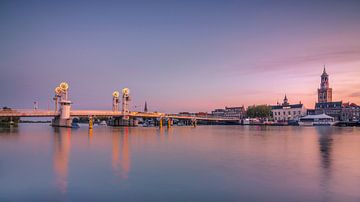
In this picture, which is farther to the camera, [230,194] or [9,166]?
[9,166]

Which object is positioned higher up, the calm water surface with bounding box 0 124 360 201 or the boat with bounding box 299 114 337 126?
the calm water surface with bounding box 0 124 360 201

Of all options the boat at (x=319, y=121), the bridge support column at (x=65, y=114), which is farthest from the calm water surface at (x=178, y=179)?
the boat at (x=319, y=121)

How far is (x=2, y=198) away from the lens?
1526 cm

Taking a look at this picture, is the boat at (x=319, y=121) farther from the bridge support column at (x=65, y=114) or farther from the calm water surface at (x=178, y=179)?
the calm water surface at (x=178, y=179)

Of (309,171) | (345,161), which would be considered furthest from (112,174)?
(345,161)

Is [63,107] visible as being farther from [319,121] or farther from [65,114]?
[319,121]

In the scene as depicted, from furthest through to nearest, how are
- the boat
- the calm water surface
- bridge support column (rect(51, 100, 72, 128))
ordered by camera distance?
the boat → bridge support column (rect(51, 100, 72, 128)) → the calm water surface

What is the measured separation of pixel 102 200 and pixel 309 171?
50.1ft

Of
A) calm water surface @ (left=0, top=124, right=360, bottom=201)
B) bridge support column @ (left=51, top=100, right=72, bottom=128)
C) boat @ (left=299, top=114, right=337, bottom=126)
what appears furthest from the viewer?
boat @ (left=299, top=114, right=337, bottom=126)

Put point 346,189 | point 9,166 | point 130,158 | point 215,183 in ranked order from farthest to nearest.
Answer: point 130,158 < point 9,166 < point 215,183 < point 346,189

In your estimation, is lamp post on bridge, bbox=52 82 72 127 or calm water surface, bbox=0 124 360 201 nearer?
calm water surface, bbox=0 124 360 201

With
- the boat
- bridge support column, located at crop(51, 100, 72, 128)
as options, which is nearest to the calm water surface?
bridge support column, located at crop(51, 100, 72, 128)

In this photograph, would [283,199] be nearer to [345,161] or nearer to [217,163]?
[217,163]

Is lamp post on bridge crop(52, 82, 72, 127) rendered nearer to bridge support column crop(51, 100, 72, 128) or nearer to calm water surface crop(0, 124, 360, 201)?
bridge support column crop(51, 100, 72, 128)
